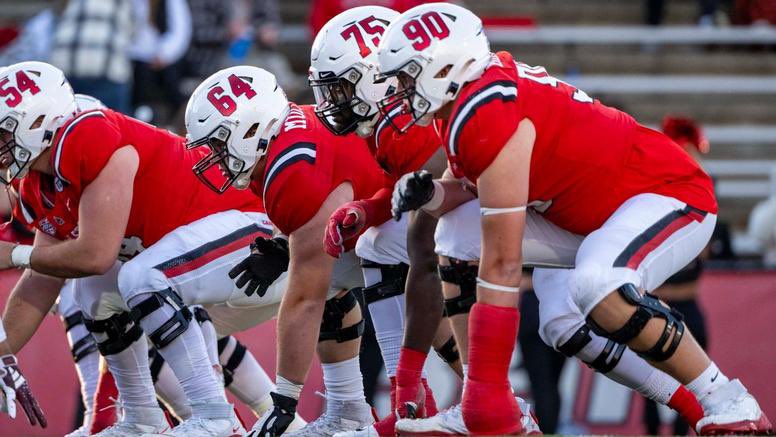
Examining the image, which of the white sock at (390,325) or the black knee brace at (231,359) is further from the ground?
the white sock at (390,325)

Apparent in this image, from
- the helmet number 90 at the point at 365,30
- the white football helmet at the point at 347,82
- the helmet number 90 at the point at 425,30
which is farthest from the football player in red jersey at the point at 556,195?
the helmet number 90 at the point at 365,30

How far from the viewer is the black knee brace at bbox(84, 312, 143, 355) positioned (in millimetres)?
6156

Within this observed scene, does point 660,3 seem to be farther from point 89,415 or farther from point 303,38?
point 89,415

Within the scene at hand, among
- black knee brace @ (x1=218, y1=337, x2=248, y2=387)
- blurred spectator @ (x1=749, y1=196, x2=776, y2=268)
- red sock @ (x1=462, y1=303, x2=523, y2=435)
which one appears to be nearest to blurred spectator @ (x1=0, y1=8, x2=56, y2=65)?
black knee brace @ (x1=218, y1=337, x2=248, y2=387)

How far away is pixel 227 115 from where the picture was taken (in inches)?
222

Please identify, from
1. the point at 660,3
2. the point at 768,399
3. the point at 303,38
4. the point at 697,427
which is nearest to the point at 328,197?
the point at 697,427

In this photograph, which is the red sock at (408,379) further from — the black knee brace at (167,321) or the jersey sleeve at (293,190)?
the black knee brace at (167,321)

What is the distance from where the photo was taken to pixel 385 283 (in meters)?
5.96

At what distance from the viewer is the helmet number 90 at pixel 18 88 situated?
5848 millimetres

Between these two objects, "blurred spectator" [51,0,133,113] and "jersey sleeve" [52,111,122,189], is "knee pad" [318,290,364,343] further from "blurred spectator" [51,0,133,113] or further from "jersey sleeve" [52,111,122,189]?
"blurred spectator" [51,0,133,113]

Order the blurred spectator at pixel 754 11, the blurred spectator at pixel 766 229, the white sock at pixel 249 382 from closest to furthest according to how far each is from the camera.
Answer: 1. the white sock at pixel 249 382
2. the blurred spectator at pixel 766 229
3. the blurred spectator at pixel 754 11

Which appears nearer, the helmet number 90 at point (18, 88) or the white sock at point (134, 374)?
the helmet number 90 at point (18, 88)

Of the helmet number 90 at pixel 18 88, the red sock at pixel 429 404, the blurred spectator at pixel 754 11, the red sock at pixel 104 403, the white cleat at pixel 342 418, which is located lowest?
the blurred spectator at pixel 754 11

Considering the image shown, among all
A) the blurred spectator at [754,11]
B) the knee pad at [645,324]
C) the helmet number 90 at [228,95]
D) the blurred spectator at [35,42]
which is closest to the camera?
the knee pad at [645,324]
